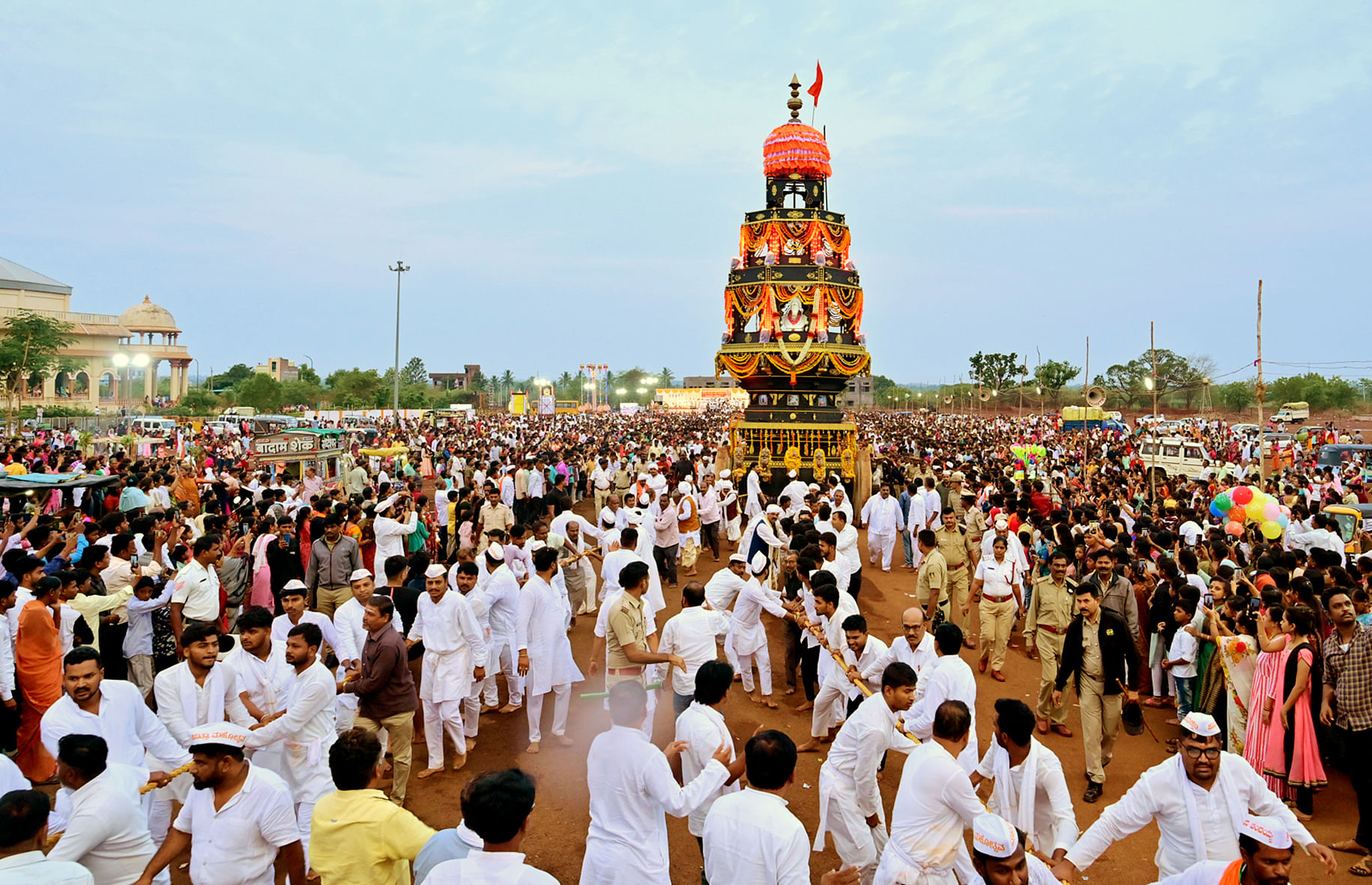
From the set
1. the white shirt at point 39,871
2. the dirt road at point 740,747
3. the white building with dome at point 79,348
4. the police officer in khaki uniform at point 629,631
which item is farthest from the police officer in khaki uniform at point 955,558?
the white building with dome at point 79,348

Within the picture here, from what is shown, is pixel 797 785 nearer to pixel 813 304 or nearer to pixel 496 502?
pixel 496 502

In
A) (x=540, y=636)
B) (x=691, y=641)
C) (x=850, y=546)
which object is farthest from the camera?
(x=850, y=546)

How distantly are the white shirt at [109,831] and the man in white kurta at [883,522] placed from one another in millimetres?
11425

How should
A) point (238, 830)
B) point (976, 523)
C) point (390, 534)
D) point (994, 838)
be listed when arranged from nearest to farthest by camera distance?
point (994, 838)
point (238, 830)
point (390, 534)
point (976, 523)

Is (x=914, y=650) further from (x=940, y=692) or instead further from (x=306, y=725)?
(x=306, y=725)

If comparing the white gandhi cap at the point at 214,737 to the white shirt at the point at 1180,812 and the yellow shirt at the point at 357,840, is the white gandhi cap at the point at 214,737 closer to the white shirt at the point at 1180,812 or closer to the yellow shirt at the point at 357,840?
the yellow shirt at the point at 357,840

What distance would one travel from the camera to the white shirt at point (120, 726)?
395 cm

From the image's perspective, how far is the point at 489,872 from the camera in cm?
261

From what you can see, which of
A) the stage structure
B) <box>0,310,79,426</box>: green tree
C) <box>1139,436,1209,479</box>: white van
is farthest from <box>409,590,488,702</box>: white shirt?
<box>0,310,79,426</box>: green tree

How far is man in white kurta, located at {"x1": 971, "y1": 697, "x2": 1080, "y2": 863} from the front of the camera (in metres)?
3.81

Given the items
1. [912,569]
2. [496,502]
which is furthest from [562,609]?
[912,569]

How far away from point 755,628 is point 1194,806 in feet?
14.0

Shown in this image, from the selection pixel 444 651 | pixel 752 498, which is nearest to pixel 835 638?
pixel 444 651

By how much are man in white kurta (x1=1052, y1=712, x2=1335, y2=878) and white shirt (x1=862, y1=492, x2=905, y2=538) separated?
9883 mm
